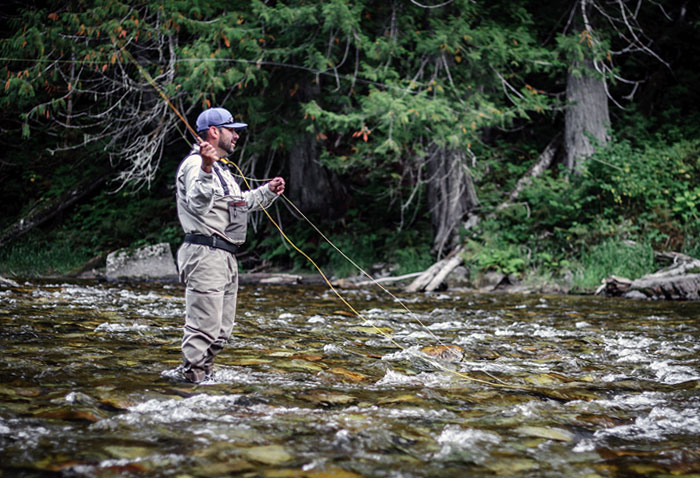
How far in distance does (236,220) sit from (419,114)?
6877mm

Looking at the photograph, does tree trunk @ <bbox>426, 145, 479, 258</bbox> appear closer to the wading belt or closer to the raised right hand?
the wading belt

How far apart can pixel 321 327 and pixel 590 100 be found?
9419mm

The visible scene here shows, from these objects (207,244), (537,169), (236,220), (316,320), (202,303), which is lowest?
(316,320)

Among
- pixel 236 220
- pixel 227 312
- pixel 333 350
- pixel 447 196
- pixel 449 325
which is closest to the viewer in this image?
pixel 236 220

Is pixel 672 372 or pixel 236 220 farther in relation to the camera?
pixel 672 372

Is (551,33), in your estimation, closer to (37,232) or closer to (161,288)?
(161,288)

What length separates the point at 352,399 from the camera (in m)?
3.69

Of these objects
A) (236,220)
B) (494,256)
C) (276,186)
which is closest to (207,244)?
(236,220)

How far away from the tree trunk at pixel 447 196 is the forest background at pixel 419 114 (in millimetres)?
41

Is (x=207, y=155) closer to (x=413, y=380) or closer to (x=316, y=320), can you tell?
(x=413, y=380)

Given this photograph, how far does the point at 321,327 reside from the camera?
6676 millimetres

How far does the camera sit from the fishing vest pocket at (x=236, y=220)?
4.20 metres

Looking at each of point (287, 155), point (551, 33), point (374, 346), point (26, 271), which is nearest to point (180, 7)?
point (287, 155)

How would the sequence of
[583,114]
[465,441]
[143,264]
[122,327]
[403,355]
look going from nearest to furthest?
[465,441] → [403,355] → [122,327] → [583,114] → [143,264]
